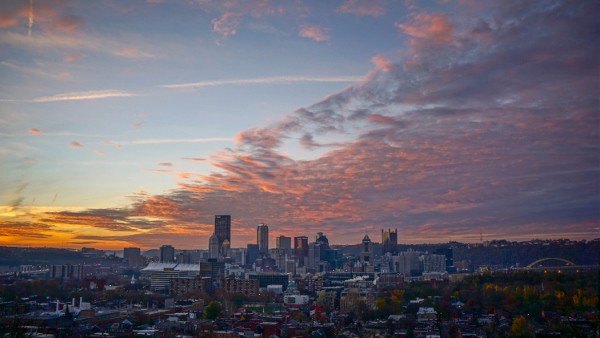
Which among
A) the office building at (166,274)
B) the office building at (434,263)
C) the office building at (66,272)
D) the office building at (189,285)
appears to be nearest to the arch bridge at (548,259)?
the office building at (434,263)

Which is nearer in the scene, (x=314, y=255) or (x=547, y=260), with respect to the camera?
(x=547, y=260)

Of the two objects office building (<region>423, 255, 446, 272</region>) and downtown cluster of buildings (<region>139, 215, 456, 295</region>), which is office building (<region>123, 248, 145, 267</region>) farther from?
office building (<region>423, 255, 446, 272</region>)

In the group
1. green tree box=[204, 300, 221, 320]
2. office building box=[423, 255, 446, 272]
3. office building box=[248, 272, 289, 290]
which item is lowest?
green tree box=[204, 300, 221, 320]

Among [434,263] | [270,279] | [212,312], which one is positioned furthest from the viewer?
[434,263]

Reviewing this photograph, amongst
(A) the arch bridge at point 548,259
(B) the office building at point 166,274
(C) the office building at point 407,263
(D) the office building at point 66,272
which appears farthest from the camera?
(C) the office building at point 407,263

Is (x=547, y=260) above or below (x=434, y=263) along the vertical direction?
above

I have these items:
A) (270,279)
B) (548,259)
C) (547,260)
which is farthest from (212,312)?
(547,260)

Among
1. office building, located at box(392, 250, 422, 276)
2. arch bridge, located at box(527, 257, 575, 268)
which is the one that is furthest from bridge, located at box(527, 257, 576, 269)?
office building, located at box(392, 250, 422, 276)

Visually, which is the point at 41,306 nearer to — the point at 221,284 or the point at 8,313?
the point at 8,313

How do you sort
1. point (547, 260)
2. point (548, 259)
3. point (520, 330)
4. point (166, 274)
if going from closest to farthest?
point (520, 330) < point (166, 274) < point (548, 259) < point (547, 260)

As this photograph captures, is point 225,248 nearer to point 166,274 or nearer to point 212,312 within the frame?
point 166,274

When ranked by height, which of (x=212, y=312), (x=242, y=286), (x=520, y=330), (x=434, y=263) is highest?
(x=434, y=263)

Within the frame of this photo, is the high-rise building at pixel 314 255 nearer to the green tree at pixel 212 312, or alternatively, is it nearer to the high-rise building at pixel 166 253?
the high-rise building at pixel 166 253
